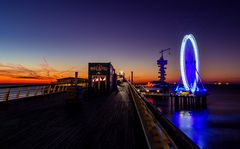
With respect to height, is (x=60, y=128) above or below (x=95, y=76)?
below

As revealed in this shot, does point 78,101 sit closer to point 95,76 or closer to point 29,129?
point 29,129

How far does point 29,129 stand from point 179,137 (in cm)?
582

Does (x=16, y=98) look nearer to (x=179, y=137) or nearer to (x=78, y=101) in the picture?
(x=78, y=101)

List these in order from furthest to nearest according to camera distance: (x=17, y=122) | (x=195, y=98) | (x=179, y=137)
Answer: (x=195, y=98), (x=17, y=122), (x=179, y=137)

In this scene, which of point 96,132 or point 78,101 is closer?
point 96,132

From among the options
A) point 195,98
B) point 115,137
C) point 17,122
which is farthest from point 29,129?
point 195,98

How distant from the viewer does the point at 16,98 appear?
16.1 meters

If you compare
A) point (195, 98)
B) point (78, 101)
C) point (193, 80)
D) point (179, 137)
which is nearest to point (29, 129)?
point (179, 137)

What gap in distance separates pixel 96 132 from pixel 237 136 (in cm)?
4048

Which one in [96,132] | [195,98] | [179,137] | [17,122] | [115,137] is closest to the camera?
[179,137]

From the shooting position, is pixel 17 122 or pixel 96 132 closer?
pixel 96 132

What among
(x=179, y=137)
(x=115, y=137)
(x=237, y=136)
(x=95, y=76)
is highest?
(x=95, y=76)

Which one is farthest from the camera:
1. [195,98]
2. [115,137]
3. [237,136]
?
[195,98]

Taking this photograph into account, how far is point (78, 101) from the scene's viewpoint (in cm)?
1431
